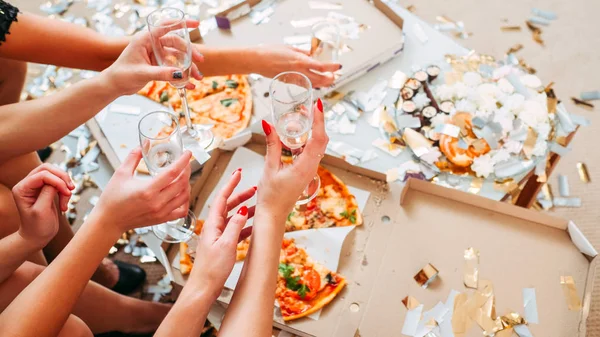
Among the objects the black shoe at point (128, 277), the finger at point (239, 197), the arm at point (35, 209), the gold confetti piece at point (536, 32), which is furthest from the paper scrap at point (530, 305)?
the gold confetti piece at point (536, 32)

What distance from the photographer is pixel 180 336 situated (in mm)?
944

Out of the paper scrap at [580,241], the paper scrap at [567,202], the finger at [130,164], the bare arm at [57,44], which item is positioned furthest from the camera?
the paper scrap at [567,202]

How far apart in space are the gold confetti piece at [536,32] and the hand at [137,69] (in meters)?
1.84

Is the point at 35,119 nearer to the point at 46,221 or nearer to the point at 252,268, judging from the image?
the point at 46,221

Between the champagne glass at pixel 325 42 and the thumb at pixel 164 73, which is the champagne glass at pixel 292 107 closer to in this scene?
the thumb at pixel 164 73

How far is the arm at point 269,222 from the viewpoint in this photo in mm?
979

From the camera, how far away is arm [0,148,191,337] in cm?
94

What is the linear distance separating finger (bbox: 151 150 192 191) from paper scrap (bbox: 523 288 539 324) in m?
0.82

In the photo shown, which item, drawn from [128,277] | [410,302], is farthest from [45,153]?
[410,302]

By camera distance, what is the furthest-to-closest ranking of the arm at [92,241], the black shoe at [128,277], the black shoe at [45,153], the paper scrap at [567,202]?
the black shoe at [45,153], the paper scrap at [567,202], the black shoe at [128,277], the arm at [92,241]

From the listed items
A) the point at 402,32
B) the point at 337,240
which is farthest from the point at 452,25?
the point at 337,240

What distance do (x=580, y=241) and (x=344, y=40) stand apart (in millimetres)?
974

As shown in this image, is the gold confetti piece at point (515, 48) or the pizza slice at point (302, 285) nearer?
the pizza slice at point (302, 285)

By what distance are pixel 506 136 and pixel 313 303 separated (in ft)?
2.48
